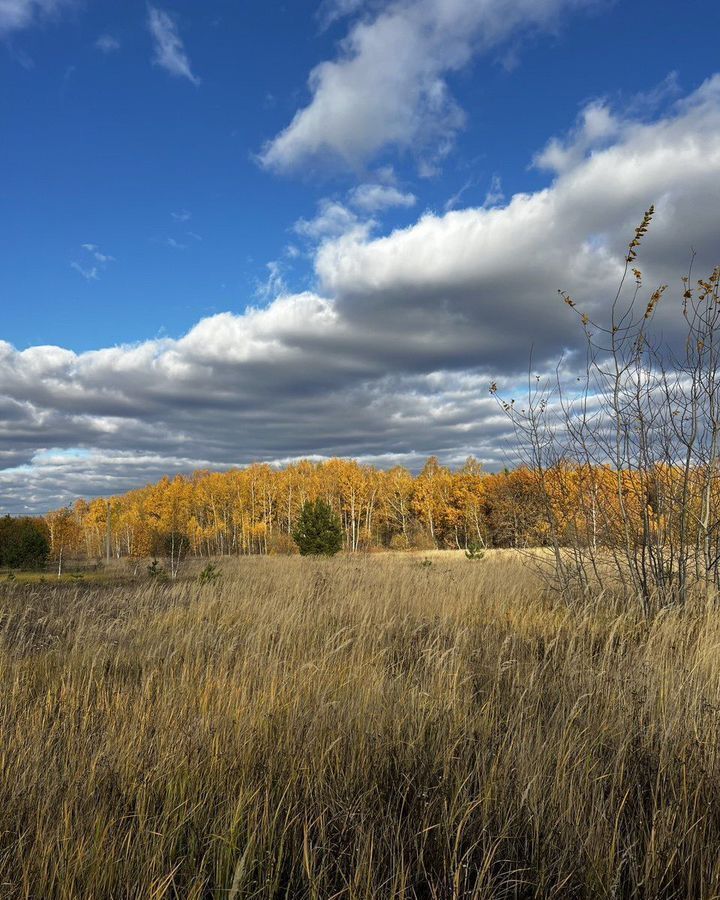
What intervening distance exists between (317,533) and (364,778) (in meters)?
30.0

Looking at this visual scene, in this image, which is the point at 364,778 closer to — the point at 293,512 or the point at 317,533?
the point at 317,533

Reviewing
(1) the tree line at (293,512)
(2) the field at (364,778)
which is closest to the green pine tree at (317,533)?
(1) the tree line at (293,512)

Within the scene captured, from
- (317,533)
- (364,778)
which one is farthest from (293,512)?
(364,778)

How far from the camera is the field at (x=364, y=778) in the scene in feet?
5.82

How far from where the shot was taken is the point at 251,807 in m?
2.10

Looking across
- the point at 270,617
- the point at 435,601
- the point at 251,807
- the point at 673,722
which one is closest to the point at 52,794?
the point at 251,807

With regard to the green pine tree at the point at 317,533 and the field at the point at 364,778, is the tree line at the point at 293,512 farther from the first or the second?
the field at the point at 364,778

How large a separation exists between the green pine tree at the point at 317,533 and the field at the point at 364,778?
1071 inches

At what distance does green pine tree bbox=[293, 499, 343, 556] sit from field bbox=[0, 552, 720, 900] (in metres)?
27.2

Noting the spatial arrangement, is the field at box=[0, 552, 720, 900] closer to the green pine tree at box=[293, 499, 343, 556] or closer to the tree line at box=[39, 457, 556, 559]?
the green pine tree at box=[293, 499, 343, 556]

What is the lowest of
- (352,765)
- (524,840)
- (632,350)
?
(524,840)

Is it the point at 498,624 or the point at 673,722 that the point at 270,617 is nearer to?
the point at 498,624

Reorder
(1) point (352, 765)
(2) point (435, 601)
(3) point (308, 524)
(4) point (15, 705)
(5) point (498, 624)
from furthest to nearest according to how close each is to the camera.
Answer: (3) point (308, 524), (2) point (435, 601), (5) point (498, 624), (4) point (15, 705), (1) point (352, 765)

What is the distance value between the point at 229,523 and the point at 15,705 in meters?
87.1
